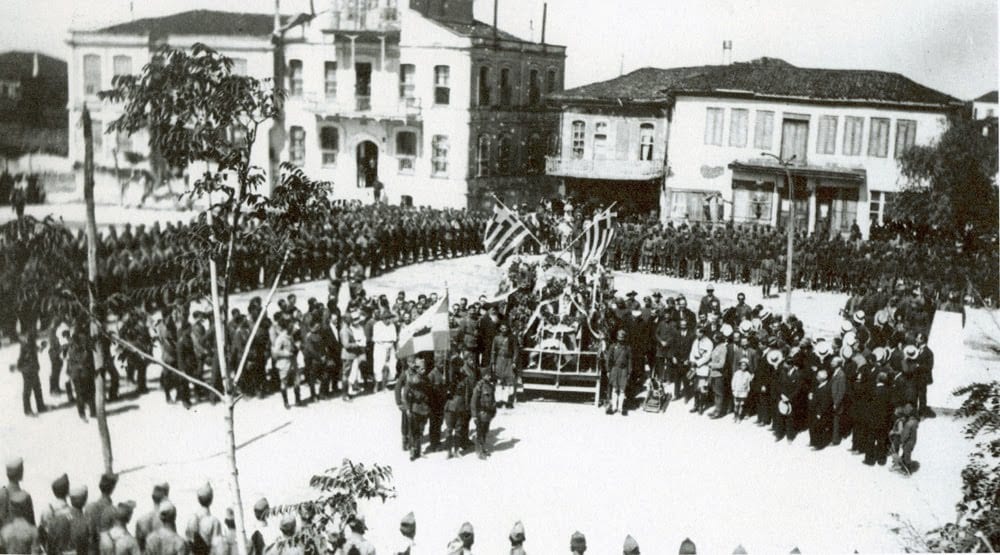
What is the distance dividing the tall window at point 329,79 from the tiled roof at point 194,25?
4.95 meters

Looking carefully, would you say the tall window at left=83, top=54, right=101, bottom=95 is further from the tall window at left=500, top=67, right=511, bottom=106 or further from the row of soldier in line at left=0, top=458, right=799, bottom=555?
the tall window at left=500, top=67, right=511, bottom=106

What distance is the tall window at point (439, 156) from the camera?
35688mm

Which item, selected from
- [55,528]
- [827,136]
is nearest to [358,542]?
[55,528]

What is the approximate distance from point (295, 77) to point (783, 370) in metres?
26.9

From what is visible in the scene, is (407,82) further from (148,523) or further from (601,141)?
(148,523)

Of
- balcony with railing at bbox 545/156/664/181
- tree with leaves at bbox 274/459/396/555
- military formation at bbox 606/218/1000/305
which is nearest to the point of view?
tree with leaves at bbox 274/459/396/555

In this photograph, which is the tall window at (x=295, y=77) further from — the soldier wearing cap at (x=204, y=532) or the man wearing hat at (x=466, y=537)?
the man wearing hat at (x=466, y=537)

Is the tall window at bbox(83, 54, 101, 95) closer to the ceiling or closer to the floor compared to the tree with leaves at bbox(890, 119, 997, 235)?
closer to the ceiling

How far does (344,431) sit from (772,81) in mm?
21530

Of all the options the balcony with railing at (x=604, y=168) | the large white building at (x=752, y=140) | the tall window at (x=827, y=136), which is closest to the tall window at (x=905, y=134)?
the large white building at (x=752, y=140)

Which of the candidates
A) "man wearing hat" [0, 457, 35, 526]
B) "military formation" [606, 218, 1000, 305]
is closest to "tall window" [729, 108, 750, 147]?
"military formation" [606, 218, 1000, 305]

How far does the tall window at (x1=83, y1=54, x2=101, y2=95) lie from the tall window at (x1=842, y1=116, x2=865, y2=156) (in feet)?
67.9

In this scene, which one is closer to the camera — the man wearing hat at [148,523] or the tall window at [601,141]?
the man wearing hat at [148,523]

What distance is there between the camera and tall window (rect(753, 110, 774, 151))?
30.6 metres
